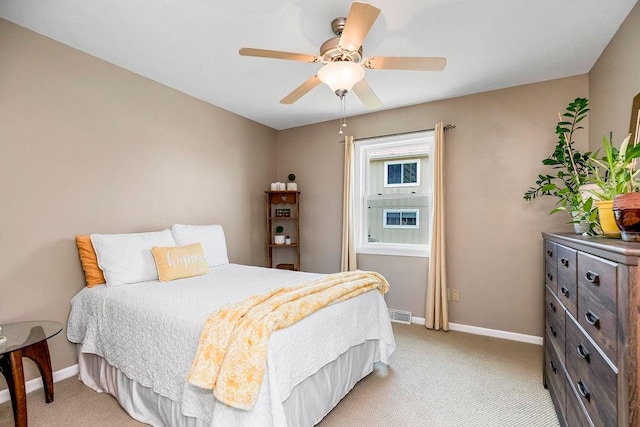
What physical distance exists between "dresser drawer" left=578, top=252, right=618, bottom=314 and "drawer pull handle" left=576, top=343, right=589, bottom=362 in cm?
26

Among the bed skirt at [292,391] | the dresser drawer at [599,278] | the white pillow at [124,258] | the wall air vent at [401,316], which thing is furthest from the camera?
the wall air vent at [401,316]

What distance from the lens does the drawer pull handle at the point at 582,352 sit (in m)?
1.32

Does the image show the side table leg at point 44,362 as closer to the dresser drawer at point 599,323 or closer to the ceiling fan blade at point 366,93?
the ceiling fan blade at point 366,93

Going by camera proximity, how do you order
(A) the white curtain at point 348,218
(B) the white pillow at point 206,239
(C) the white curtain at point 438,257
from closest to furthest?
1. (B) the white pillow at point 206,239
2. (C) the white curtain at point 438,257
3. (A) the white curtain at point 348,218

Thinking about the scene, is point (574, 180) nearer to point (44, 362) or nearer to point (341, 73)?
point (341, 73)

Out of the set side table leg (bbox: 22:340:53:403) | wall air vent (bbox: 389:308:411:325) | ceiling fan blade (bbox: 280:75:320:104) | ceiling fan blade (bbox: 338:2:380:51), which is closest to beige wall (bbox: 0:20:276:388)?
side table leg (bbox: 22:340:53:403)

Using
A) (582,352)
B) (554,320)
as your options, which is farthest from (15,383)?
(554,320)

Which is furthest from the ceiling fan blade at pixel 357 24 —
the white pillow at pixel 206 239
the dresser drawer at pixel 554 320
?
the white pillow at pixel 206 239

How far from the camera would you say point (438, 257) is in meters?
3.40

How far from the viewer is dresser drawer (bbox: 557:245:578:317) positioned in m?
1.52

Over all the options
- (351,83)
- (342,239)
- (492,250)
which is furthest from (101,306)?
(492,250)

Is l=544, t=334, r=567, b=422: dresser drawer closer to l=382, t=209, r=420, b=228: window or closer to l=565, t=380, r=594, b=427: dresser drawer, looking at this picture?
l=565, t=380, r=594, b=427: dresser drawer

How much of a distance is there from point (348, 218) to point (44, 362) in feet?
9.95

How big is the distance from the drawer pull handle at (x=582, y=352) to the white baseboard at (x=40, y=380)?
330 cm
